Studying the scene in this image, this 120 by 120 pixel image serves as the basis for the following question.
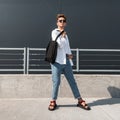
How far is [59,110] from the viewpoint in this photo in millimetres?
5633

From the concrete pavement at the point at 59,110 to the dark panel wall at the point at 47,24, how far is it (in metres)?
2.55

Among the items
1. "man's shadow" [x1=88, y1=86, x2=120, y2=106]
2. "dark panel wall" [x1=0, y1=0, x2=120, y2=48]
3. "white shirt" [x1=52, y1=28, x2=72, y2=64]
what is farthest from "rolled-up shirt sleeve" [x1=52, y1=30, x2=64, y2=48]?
"dark panel wall" [x1=0, y1=0, x2=120, y2=48]

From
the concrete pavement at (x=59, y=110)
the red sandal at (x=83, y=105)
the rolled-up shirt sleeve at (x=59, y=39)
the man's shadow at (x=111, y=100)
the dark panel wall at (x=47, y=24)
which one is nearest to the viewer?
the concrete pavement at (x=59, y=110)

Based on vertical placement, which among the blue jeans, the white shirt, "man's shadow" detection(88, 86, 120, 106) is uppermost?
the white shirt

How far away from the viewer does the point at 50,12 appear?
8.84 meters

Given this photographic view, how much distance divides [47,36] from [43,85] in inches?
93.5

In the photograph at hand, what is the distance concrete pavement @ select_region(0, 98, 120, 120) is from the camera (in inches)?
205

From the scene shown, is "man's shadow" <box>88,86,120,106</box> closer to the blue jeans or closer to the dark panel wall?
the blue jeans

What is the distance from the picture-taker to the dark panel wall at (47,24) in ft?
28.8

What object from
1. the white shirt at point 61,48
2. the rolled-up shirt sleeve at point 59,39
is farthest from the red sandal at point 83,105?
the rolled-up shirt sleeve at point 59,39

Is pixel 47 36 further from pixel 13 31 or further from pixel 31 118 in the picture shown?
pixel 31 118

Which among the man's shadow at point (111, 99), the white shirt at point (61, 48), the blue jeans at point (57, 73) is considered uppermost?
the white shirt at point (61, 48)

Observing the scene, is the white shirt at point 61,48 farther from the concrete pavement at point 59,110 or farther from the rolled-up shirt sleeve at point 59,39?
the concrete pavement at point 59,110

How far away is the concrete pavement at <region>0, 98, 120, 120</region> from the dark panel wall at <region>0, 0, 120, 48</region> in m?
2.55
